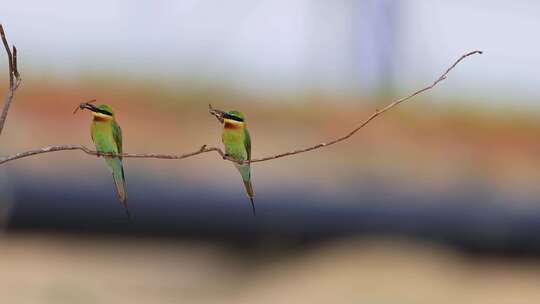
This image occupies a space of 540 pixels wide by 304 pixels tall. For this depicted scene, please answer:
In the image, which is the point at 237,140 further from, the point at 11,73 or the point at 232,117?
the point at 11,73

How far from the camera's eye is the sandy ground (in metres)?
5.68

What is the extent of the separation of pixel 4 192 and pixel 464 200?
2.43 m

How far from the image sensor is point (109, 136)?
1.24 metres

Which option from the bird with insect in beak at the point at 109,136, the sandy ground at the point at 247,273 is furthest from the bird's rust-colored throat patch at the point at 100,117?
the sandy ground at the point at 247,273

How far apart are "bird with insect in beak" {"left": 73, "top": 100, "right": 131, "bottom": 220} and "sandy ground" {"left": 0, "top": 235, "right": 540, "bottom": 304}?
433 centimetres

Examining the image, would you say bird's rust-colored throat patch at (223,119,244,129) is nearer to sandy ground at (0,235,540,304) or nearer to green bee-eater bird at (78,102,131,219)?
green bee-eater bird at (78,102,131,219)

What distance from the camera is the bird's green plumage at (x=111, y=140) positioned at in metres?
1.17

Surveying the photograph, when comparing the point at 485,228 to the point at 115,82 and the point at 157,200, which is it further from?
the point at 115,82

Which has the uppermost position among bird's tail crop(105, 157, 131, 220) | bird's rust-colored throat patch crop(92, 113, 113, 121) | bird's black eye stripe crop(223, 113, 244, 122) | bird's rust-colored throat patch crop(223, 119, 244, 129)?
bird's rust-colored throat patch crop(92, 113, 113, 121)

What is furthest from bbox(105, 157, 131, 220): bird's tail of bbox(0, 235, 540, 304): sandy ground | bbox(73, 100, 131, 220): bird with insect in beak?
bbox(0, 235, 540, 304): sandy ground

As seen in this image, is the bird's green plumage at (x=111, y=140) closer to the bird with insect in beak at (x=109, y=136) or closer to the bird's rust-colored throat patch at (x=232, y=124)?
the bird with insect in beak at (x=109, y=136)

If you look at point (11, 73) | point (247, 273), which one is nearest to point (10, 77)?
point (11, 73)

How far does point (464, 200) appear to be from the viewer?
6352 mm

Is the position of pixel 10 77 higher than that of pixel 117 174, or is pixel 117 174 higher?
pixel 10 77
